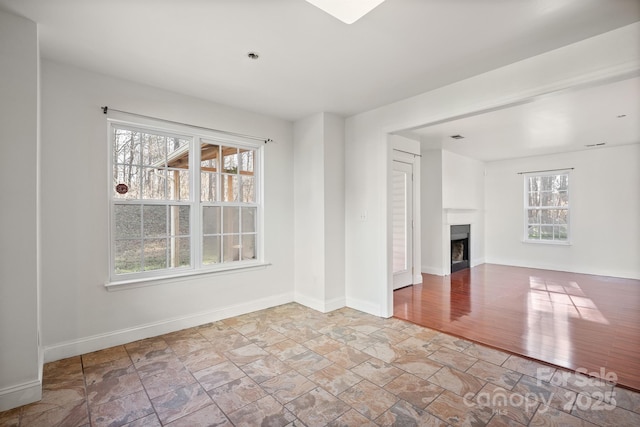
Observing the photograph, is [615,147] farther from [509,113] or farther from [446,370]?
[446,370]

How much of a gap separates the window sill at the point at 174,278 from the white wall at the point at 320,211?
2.14ft

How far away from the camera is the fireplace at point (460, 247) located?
654 cm

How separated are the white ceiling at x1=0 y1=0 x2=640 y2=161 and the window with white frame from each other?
2.16 ft

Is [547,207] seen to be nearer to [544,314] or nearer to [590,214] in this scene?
[590,214]

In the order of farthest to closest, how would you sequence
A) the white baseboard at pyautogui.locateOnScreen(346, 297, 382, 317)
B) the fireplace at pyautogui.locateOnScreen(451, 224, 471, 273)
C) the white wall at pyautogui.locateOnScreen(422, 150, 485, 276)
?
the fireplace at pyautogui.locateOnScreen(451, 224, 471, 273), the white wall at pyautogui.locateOnScreen(422, 150, 485, 276), the white baseboard at pyautogui.locateOnScreen(346, 297, 382, 317)

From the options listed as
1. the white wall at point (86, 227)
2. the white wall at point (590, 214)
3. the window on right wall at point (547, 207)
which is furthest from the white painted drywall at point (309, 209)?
the window on right wall at point (547, 207)

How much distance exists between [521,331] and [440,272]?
9.51 ft

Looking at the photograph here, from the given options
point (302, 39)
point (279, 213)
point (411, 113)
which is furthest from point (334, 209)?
point (302, 39)

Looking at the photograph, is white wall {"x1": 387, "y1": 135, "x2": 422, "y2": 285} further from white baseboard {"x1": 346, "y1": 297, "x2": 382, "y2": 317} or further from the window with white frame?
the window with white frame

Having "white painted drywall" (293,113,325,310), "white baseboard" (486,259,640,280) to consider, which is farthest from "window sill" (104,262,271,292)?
"white baseboard" (486,259,640,280)

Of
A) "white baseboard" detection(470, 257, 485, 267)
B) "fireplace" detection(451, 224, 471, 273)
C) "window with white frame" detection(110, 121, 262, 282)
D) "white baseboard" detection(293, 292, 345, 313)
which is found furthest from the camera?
"white baseboard" detection(470, 257, 485, 267)

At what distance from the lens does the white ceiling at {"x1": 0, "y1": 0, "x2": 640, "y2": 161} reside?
2.00 metres

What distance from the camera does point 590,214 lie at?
6.31 metres

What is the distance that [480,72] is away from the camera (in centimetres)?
288
